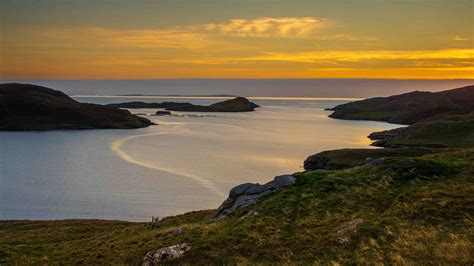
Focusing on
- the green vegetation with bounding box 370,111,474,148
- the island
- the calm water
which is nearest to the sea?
the calm water

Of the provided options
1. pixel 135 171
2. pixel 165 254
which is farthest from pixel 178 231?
pixel 135 171

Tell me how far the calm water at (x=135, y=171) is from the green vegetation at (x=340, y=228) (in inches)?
1101

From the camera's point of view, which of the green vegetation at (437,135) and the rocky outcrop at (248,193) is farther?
the green vegetation at (437,135)

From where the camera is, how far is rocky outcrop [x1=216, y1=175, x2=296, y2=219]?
33.8 m

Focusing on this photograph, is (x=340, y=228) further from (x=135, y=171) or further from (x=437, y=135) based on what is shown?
(x=437, y=135)

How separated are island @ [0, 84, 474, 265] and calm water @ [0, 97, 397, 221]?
2538 centimetres


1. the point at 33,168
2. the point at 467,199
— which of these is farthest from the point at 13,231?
the point at 33,168

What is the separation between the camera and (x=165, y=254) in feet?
77.5

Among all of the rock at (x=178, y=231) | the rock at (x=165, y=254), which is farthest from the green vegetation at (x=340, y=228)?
the rock at (x=165, y=254)

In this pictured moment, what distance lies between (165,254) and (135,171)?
2955 inches

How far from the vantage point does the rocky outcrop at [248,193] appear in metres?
33.8

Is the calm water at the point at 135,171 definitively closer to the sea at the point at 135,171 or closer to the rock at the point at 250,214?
the sea at the point at 135,171

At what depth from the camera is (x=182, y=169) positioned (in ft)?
323

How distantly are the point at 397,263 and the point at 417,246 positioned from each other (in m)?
2.42
